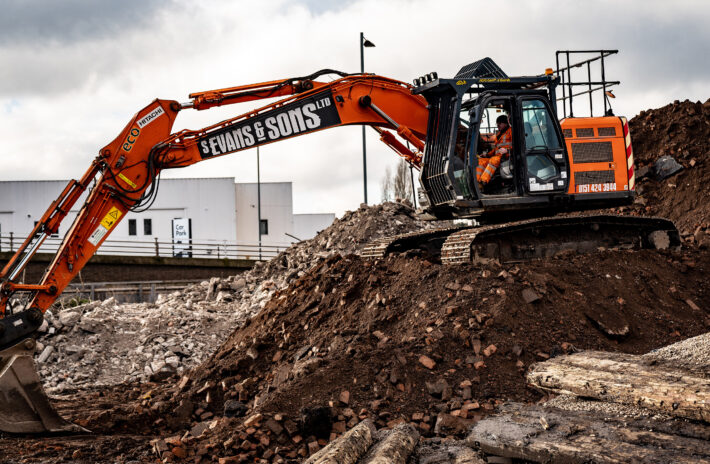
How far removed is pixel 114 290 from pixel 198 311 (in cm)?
1083

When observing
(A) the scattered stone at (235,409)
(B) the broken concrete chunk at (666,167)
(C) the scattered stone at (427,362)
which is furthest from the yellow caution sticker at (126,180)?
(B) the broken concrete chunk at (666,167)

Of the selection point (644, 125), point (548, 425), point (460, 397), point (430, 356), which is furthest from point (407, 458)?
point (644, 125)

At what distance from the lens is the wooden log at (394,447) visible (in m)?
4.96

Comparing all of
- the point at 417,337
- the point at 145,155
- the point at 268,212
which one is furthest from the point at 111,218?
the point at 268,212

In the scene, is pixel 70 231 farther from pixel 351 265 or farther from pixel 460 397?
pixel 460 397

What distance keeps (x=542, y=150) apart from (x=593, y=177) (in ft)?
3.79

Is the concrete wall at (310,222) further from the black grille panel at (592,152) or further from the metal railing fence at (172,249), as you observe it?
the black grille panel at (592,152)

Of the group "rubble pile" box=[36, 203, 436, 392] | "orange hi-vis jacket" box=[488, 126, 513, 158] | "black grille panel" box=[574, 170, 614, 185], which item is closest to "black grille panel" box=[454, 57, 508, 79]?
"orange hi-vis jacket" box=[488, 126, 513, 158]

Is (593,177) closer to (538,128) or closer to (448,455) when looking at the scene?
(538,128)

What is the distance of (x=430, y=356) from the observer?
23.6 feet

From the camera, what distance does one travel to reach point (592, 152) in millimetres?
10414

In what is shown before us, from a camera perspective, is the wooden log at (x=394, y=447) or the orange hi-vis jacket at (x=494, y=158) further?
the orange hi-vis jacket at (x=494, y=158)

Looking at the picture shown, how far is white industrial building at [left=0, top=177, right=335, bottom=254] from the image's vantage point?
121 ft

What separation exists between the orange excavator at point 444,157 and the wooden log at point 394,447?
11.8 feet
